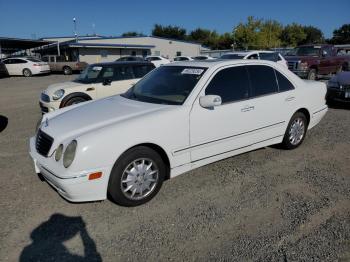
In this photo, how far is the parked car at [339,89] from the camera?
30.0 ft

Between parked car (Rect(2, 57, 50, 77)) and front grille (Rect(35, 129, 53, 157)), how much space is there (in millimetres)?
24146

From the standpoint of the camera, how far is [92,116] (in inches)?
161

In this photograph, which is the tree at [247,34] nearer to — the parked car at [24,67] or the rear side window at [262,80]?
the parked car at [24,67]

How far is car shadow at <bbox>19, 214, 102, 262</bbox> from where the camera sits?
2.95 m

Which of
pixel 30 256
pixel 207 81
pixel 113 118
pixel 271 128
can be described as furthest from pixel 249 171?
pixel 30 256

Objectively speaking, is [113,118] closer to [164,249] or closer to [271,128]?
[164,249]

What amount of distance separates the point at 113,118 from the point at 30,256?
1667 mm

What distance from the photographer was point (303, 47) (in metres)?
17.1

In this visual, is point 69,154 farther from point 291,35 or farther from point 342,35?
point 342,35

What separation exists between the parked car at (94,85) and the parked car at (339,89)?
531 cm

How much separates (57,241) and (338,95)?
8.70 metres

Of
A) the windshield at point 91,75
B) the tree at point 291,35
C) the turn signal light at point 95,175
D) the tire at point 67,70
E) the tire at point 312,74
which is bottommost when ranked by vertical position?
the tire at point 67,70

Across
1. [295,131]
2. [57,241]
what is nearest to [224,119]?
[295,131]

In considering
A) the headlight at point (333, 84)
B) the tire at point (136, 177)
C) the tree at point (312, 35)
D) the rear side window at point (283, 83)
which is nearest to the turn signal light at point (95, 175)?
the tire at point (136, 177)
